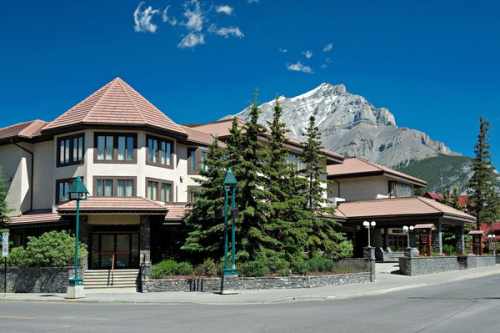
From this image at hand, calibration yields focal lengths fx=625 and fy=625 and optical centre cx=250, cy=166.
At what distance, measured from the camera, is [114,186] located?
35625mm

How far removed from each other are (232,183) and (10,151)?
19.4 m

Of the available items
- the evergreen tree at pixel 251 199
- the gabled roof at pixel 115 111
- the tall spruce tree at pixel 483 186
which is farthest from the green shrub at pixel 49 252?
the tall spruce tree at pixel 483 186

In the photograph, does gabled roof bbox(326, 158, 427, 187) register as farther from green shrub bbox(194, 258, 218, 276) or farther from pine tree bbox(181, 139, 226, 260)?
green shrub bbox(194, 258, 218, 276)

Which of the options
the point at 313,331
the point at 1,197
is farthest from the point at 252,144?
the point at 313,331

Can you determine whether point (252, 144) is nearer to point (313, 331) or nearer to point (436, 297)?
point (436, 297)

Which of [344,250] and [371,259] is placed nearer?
[371,259]

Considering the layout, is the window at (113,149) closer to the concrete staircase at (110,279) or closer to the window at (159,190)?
the window at (159,190)

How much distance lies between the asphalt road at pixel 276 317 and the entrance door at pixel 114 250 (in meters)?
11.7

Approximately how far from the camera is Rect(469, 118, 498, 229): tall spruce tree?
7500 centimetres

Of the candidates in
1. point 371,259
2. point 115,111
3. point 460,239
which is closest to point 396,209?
point 460,239

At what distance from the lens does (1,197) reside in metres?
36.8

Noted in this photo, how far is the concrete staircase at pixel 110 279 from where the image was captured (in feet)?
105

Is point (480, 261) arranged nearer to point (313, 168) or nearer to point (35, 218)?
point (313, 168)

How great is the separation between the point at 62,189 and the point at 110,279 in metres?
7.43
